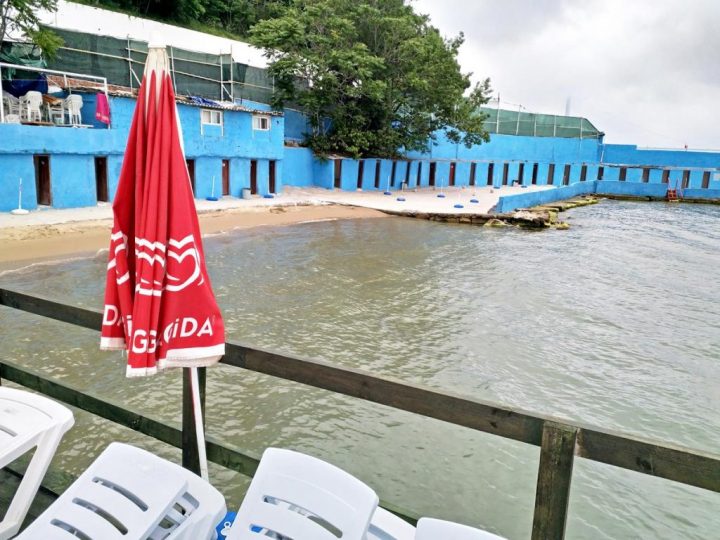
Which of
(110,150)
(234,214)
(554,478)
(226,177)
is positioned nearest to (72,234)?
(110,150)

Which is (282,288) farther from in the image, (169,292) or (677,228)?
(677,228)

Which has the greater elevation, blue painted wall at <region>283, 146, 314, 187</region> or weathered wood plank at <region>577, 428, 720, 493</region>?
blue painted wall at <region>283, 146, 314, 187</region>

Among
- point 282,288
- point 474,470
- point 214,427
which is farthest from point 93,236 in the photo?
point 474,470

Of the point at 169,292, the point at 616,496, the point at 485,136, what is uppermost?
the point at 485,136

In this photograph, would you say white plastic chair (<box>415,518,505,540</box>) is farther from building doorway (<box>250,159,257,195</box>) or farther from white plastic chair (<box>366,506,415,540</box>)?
building doorway (<box>250,159,257,195</box>)

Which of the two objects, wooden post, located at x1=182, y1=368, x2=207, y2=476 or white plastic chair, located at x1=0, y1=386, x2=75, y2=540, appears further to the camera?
wooden post, located at x1=182, y1=368, x2=207, y2=476

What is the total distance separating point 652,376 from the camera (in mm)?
8883

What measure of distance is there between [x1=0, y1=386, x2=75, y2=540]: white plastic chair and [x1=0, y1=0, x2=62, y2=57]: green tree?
1988 cm

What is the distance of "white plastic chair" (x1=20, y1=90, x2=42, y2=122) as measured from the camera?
17.7m

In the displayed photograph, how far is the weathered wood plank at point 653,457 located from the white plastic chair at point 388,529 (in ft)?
2.46

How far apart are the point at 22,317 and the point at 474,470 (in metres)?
7.96

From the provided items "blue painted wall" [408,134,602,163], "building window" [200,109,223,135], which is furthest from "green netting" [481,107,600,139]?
"building window" [200,109,223,135]

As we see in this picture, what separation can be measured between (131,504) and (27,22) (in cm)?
2244

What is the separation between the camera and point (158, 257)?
2371 millimetres
